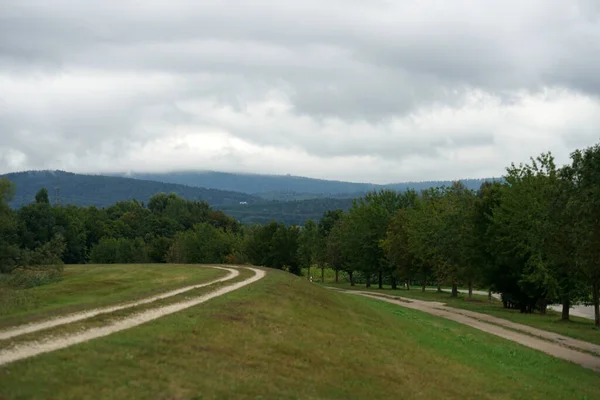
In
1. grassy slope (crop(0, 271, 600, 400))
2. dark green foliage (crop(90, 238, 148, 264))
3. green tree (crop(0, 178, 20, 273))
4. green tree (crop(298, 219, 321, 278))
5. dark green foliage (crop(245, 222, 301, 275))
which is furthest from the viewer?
dark green foliage (crop(90, 238, 148, 264))

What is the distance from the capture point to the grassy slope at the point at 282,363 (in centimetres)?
1462

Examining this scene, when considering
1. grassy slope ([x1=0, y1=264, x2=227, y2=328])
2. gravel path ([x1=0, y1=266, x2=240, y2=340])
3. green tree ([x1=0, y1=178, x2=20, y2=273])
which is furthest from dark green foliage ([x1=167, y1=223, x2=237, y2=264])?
gravel path ([x1=0, y1=266, x2=240, y2=340])

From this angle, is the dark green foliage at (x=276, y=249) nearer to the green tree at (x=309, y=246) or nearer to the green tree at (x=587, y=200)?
the green tree at (x=309, y=246)

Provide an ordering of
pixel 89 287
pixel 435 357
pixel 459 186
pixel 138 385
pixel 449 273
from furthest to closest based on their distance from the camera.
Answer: pixel 459 186, pixel 449 273, pixel 89 287, pixel 435 357, pixel 138 385

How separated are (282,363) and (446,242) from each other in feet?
202

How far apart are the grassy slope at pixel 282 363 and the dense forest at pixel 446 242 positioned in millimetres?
9720

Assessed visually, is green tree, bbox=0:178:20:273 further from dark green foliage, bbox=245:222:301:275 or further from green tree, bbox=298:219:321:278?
green tree, bbox=298:219:321:278

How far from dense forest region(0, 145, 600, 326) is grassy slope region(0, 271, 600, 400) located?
9720 millimetres

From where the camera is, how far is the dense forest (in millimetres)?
37625

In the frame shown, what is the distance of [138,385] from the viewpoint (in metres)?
14.5

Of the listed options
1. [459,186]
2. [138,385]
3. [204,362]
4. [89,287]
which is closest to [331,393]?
[204,362]

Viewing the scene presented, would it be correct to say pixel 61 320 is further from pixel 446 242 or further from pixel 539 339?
pixel 446 242

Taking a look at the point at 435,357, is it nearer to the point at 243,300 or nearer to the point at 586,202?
the point at 243,300

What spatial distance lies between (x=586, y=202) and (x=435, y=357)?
1233 cm
